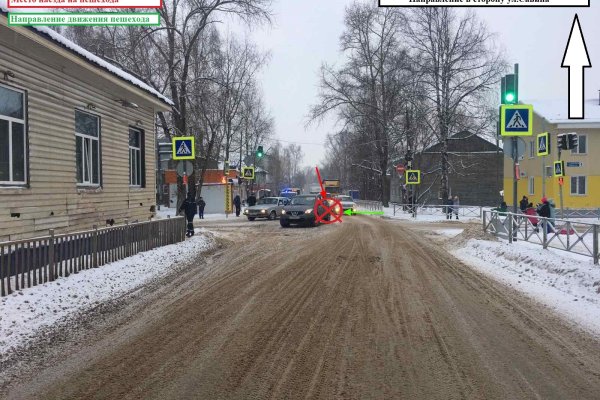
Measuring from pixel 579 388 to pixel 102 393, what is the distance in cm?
426

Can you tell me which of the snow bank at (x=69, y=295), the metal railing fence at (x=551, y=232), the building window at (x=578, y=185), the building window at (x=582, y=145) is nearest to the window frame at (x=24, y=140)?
the snow bank at (x=69, y=295)

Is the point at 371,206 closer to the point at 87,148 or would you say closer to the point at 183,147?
the point at 183,147

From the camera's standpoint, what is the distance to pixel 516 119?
13.8 metres

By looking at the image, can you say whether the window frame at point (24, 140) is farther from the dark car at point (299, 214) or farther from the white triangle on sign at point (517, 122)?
the dark car at point (299, 214)

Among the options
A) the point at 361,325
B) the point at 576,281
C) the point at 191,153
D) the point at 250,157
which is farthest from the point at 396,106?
the point at 361,325

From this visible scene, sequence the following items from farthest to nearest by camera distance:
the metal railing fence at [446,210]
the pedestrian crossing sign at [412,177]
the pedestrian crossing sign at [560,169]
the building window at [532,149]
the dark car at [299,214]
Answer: the building window at [532,149] < the pedestrian crossing sign at [412,177] < the metal railing fence at [446,210] < the dark car at [299,214] < the pedestrian crossing sign at [560,169]

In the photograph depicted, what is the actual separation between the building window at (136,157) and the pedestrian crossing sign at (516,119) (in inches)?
458

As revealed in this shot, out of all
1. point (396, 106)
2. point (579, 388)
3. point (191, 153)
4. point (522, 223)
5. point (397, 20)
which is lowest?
point (579, 388)

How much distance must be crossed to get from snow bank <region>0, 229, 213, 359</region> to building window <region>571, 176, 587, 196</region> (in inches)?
1380

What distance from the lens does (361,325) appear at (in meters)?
6.61

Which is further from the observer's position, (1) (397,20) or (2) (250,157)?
(2) (250,157)

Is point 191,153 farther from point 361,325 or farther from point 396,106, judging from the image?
point 396,106

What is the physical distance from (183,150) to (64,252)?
28.3ft

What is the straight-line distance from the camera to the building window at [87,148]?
13.0 meters
